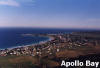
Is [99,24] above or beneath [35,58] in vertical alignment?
above

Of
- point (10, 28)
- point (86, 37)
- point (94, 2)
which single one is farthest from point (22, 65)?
point (94, 2)

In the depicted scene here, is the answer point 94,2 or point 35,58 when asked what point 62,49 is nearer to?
point 35,58

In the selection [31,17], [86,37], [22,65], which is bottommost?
[22,65]

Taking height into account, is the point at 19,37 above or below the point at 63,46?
above

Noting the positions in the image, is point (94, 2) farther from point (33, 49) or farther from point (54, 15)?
point (33, 49)

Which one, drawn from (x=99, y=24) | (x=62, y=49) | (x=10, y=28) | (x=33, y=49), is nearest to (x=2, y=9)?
(x=10, y=28)

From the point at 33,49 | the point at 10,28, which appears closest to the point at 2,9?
the point at 10,28

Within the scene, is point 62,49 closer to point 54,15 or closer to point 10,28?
point 54,15

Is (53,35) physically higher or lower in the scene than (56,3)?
lower
